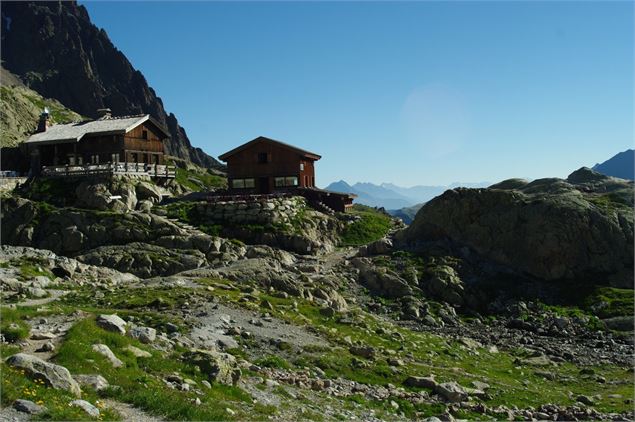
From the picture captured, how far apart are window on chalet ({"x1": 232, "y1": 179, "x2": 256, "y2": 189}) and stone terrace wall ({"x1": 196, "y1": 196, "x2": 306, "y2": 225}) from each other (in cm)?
1251

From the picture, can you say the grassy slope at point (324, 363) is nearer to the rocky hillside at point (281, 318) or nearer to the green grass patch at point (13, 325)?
the rocky hillside at point (281, 318)

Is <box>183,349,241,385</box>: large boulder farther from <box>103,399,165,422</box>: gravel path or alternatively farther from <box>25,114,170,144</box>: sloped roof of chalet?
<box>25,114,170,144</box>: sloped roof of chalet

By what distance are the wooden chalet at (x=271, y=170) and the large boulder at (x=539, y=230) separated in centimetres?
1798

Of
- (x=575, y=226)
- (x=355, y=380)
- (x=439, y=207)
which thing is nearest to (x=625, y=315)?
(x=575, y=226)

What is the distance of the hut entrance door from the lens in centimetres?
7806

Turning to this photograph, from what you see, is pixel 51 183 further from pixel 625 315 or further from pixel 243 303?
pixel 625 315

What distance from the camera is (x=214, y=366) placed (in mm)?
20875

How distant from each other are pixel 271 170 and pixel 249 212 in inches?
586

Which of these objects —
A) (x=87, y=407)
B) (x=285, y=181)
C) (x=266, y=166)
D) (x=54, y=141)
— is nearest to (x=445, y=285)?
(x=285, y=181)

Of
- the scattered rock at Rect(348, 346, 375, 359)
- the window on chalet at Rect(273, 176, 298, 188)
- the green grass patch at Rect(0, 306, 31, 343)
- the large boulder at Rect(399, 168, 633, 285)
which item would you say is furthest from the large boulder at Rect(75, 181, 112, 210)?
the scattered rock at Rect(348, 346, 375, 359)

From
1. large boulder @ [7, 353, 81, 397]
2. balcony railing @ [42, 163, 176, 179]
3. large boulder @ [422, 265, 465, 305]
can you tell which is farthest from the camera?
balcony railing @ [42, 163, 176, 179]

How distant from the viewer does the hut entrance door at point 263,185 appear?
7806 cm

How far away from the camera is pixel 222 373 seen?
67.8ft

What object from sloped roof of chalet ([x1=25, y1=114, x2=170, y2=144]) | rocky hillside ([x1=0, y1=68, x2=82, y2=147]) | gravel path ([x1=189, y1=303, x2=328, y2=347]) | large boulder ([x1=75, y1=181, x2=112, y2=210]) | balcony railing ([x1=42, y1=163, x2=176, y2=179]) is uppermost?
rocky hillside ([x1=0, y1=68, x2=82, y2=147])
